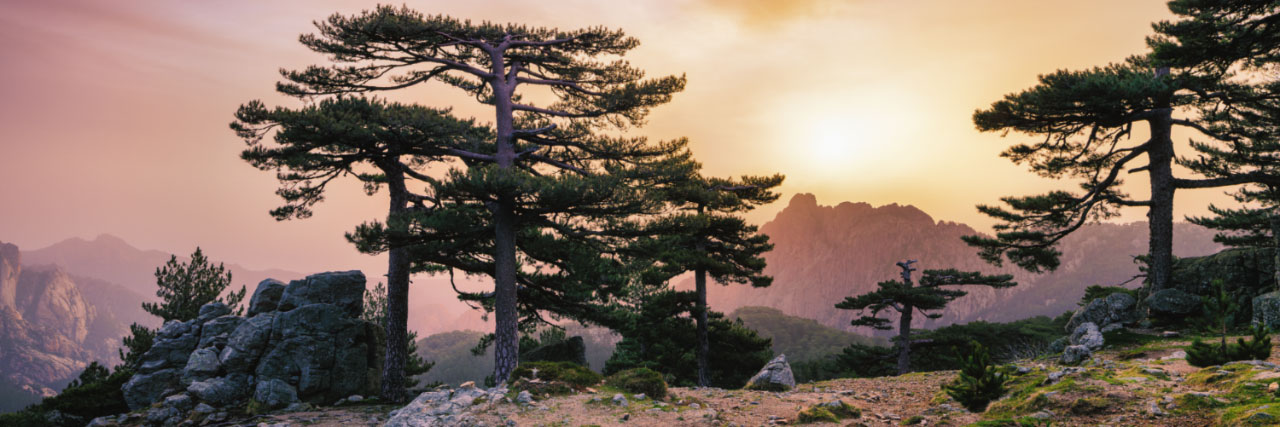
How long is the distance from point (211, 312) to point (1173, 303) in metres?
30.3

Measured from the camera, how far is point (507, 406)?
9.96 m

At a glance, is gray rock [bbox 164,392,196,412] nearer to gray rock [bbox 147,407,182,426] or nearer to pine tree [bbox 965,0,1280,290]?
gray rock [bbox 147,407,182,426]

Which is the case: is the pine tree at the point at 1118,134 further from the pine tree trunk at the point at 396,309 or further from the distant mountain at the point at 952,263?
the distant mountain at the point at 952,263

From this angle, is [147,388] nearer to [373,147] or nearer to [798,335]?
[373,147]

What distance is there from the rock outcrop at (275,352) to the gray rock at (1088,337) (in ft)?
66.3

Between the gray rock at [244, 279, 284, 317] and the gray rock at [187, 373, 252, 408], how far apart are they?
10.5 feet

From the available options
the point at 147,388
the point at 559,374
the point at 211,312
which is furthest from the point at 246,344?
the point at 559,374

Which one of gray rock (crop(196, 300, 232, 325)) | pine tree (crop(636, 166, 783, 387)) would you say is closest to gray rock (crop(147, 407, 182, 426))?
gray rock (crop(196, 300, 232, 325))

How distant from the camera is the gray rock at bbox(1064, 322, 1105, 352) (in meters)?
12.9

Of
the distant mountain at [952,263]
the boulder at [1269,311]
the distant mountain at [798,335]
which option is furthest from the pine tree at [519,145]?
the distant mountain at [952,263]

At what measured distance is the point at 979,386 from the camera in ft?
26.6

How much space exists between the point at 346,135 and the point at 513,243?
5051 mm

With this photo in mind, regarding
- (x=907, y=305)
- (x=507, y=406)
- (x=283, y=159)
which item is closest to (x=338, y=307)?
(x=283, y=159)

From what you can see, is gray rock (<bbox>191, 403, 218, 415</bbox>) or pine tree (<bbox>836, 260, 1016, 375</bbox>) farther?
pine tree (<bbox>836, 260, 1016, 375</bbox>)
